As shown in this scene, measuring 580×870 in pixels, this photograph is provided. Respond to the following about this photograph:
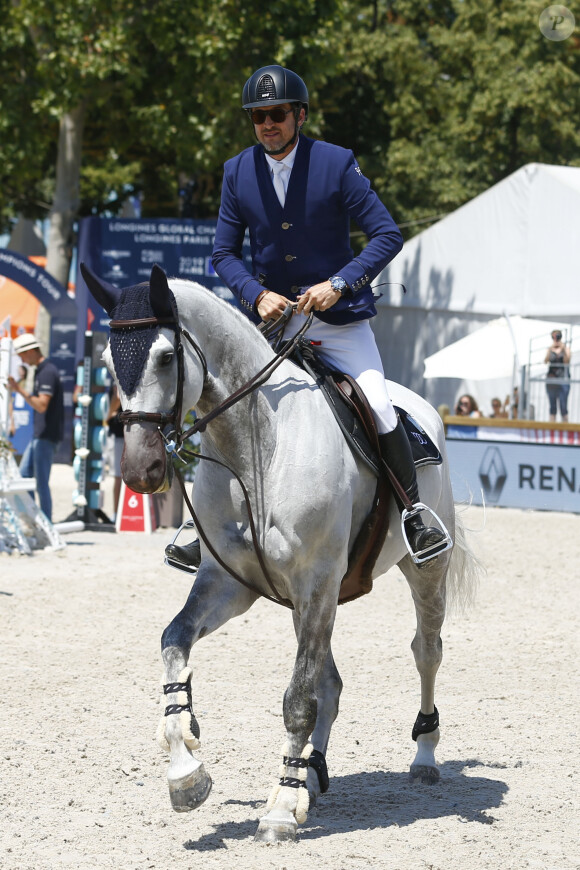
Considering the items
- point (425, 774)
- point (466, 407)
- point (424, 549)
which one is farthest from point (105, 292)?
point (466, 407)

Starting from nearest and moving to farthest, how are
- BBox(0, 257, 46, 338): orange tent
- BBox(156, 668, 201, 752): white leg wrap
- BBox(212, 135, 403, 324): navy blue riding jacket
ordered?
BBox(156, 668, 201, 752): white leg wrap, BBox(212, 135, 403, 324): navy blue riding jacket, BBox(0, 257, 46, 338): orange tent

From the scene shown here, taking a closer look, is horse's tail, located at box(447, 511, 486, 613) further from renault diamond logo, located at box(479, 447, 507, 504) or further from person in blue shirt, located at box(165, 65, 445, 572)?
renault diamond logo, located at box(479, 447, 507, 504)

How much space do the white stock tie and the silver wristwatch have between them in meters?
0.42

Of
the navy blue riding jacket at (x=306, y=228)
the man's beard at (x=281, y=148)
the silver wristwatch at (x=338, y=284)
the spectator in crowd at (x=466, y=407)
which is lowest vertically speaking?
the spectator in crowd at (x=466, y=407)

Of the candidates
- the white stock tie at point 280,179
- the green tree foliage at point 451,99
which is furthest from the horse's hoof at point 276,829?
the green tree foliage at point 451,99

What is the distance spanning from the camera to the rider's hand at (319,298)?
4.99 meters

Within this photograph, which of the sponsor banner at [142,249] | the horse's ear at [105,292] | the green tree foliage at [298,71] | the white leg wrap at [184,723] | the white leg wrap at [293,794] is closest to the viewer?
the horse's ear at [105,292]

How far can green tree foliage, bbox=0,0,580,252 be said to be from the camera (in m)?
25.2

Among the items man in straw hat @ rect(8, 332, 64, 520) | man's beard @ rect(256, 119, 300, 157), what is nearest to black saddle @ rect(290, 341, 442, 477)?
man's beard @ rect(256, 119, 300, 157)

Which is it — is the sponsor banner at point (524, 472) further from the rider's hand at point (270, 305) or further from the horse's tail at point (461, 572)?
the rider's hand at point (270, 305)

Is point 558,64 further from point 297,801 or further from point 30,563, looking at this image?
point 297,801

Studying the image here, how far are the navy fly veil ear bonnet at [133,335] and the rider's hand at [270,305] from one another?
623mm

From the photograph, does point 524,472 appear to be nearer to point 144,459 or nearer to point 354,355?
point 354,355

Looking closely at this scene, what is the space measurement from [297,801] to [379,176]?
31.0 m
